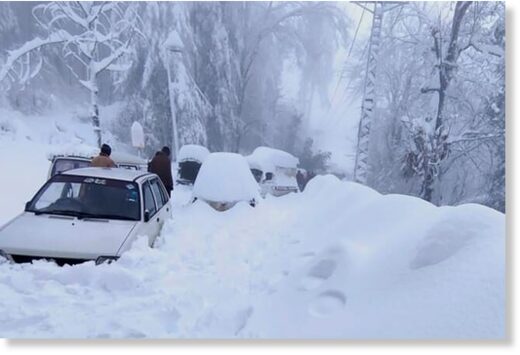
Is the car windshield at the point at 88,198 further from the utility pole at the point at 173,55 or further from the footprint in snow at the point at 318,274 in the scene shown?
the utility pole at the point at 173,55

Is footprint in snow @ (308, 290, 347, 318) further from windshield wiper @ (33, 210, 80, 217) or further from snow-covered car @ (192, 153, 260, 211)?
snow-covered car @ (192, 153, 260, 211)

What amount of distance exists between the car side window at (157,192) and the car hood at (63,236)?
1.22 meters

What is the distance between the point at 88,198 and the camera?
4656 millimetres

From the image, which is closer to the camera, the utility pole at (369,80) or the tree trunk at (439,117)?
the utility pole at (369,80)

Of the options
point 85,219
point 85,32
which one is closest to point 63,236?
point 85,219

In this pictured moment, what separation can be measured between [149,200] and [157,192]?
→ 2.13 feet

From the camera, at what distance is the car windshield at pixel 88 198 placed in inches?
177

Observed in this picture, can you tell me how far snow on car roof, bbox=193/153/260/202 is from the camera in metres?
7.90

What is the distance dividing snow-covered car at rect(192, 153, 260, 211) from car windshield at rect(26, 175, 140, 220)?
10.1 feet

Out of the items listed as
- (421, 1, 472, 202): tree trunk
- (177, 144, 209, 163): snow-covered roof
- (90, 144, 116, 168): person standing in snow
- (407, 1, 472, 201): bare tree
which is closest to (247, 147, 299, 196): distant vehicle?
(177, 144, 209, 163): snow-covered roof

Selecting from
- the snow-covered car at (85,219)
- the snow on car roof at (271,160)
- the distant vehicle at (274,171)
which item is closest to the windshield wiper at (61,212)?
the snow-covered car at (85,219)

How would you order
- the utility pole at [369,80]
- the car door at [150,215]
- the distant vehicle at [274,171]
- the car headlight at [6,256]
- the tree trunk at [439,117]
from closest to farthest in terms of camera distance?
1. the car headlight at [6,256]
2. the car door at [150,215]
3. the utility pole at [369,80]
4. the distant vehicle at [274,171]
5. the tree trunk at [439,117]

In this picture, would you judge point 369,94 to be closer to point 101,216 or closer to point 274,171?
point 274,171

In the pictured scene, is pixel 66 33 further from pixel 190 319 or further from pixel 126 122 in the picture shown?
pixel 190 319
